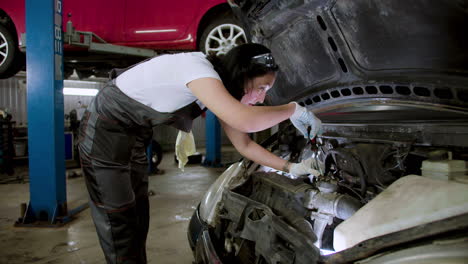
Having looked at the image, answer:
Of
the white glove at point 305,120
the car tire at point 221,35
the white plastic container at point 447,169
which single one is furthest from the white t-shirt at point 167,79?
the car tire at point 221,35

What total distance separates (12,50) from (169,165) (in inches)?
143

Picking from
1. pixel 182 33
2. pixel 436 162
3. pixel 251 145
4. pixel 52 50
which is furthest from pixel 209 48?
pixel 436 162

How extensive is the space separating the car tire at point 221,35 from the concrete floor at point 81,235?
1866mm

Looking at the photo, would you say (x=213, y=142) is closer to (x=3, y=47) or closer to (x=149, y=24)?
(x=149, y=24)

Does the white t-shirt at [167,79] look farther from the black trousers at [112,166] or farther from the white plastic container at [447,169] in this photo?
the white plastic container at [447,169]

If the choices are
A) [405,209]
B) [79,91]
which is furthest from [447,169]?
[79,91]

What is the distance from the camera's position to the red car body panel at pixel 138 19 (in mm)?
3602

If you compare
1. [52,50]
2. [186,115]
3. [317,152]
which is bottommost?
[317,152]

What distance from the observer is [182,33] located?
363 cm

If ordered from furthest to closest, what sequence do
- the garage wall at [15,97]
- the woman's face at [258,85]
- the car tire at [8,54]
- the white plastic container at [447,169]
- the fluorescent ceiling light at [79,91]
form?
the fluorescent ceiling light at [79,91], the garage wall at [15,97], the car tire at [8,54], the woman's face at [258,85], the white plastic container at [447,169]

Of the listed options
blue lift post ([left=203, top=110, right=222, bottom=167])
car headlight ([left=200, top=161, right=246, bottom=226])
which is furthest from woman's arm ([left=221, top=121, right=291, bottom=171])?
blue lift post ([left=203, top=110, right=222, bottom=167])

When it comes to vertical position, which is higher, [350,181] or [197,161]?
[350,181]

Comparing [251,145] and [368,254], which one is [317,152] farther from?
[368,254]

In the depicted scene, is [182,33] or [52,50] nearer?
[52,50]
